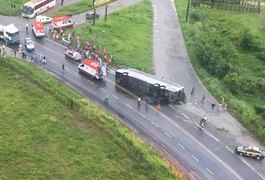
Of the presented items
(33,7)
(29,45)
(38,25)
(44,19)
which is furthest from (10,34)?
→ (33,7)

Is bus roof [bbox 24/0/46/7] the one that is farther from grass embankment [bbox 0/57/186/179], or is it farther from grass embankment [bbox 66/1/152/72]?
grass embankment [bbox 0/57/186/179]

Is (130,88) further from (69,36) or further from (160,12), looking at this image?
(160,12)

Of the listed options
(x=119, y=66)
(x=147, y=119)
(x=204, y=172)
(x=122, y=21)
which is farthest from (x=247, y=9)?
(x=204, y=172)

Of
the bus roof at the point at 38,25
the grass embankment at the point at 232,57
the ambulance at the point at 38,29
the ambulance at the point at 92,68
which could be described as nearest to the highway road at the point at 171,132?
the ambulance at the point at 92,68

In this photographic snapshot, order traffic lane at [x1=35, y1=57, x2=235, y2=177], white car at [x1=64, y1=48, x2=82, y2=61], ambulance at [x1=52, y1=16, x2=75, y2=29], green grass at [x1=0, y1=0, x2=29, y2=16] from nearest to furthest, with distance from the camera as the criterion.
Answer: traffic lane at [x1=35, y1=57, x2=235, y2=177]
white car at [x1=64, y1=48, x2=82, y2=61]
ambulance at [x1=52, y1=16, x2=75, y2=29]
green grass at [x1=0, y1=0, x2=29, y2=16]

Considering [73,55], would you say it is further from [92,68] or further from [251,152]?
[251,152]

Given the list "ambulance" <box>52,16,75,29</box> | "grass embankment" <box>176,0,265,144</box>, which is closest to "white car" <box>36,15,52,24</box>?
"ambulance" <box>52,16,75,29</box>
